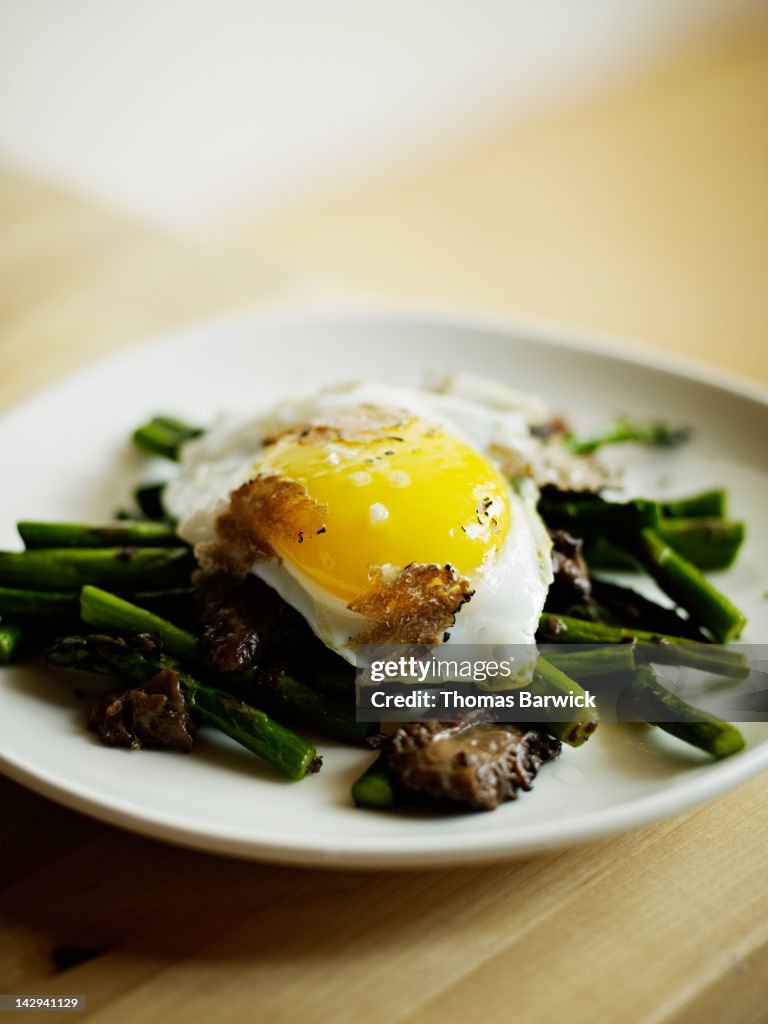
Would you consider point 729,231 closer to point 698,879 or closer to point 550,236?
point 550,236

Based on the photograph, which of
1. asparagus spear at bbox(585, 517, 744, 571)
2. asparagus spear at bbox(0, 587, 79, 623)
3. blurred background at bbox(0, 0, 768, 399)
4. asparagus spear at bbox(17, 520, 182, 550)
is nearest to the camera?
asparagus spear at bbox(0, 587, 79, 623)

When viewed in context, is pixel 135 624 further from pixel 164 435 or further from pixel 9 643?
pixel 164 435

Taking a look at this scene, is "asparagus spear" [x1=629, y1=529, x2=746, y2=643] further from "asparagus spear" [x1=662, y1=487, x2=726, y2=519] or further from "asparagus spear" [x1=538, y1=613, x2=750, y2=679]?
"asparagus spear" [x1=662, y1=487, x2=726, y2=519]

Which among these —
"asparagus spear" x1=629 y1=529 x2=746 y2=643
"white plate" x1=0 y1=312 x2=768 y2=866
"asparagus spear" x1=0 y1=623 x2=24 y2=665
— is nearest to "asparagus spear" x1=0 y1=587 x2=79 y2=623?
"asparagus spear" x1=0 y1=623 x2=24 y2=665

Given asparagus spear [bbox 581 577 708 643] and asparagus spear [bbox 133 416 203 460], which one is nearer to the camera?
asparagus spear [bbox 581 577 708 643]

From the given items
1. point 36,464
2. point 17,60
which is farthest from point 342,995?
point 17,60

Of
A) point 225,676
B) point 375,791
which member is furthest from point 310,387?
point 375,791

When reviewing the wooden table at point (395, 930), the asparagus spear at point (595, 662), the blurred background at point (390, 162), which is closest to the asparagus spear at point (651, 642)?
the asparagus spear at point (595, 662)

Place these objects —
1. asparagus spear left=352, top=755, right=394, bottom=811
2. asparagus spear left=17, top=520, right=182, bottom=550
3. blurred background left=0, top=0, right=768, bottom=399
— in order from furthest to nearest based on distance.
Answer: blurred background left=0, top=0, right=768, bottom=399
asparagus spear left=17, top=520, right=182, bottom=550
asparagus spear left=352, top=755, right=394, bottom=811
